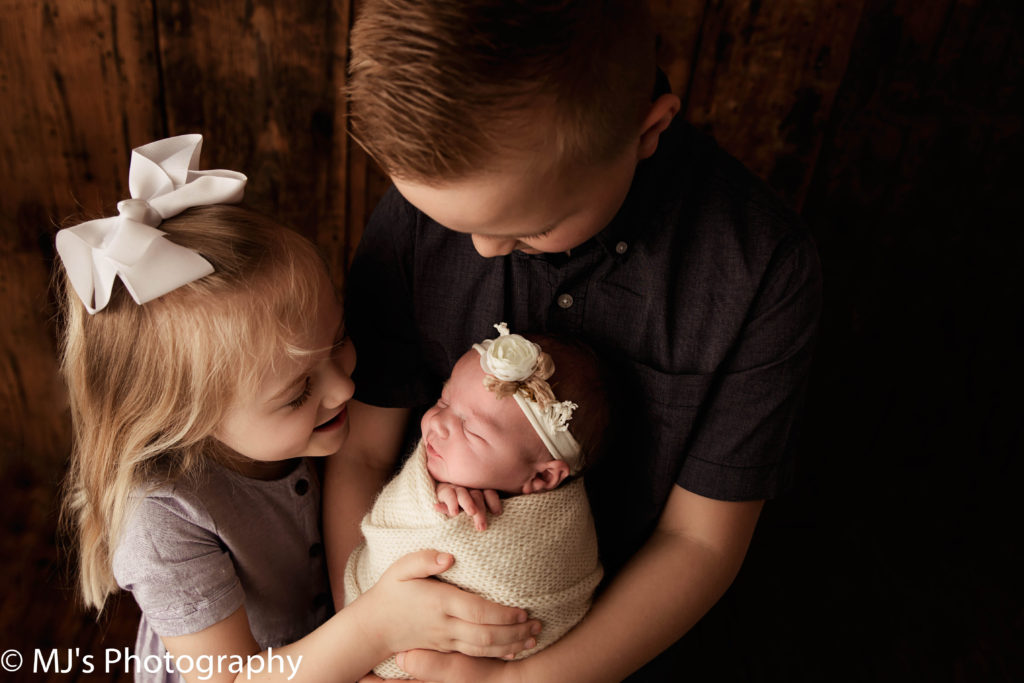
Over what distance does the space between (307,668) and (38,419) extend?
40.2 inches

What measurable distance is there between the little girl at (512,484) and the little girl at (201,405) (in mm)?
44

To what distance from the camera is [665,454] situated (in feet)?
3.71

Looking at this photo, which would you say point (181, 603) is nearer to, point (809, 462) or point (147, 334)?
point (147, 334)

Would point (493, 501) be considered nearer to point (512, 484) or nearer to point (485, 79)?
point (512, 484)

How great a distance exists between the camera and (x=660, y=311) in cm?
106

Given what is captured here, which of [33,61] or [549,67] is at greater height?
[549,67]

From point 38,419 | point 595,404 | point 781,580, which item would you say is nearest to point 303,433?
point 595,404

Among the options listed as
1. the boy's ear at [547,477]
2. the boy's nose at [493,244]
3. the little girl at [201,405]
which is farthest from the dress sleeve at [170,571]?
the boy's nose at [493,244]

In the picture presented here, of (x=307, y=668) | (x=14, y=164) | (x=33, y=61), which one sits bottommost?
(x=307, y=668)

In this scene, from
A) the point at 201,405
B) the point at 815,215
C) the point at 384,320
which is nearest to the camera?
the point at 201,405

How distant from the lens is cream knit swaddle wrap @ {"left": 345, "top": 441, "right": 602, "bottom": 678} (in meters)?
0.99

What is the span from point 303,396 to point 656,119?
1.89ft

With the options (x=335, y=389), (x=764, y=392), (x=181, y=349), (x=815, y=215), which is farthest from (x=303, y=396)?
(x=815, y=215)

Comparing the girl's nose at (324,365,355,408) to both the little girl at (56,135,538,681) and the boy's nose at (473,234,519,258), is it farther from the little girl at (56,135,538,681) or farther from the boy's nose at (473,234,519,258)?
the boy's nose at (473,234,519,258)
